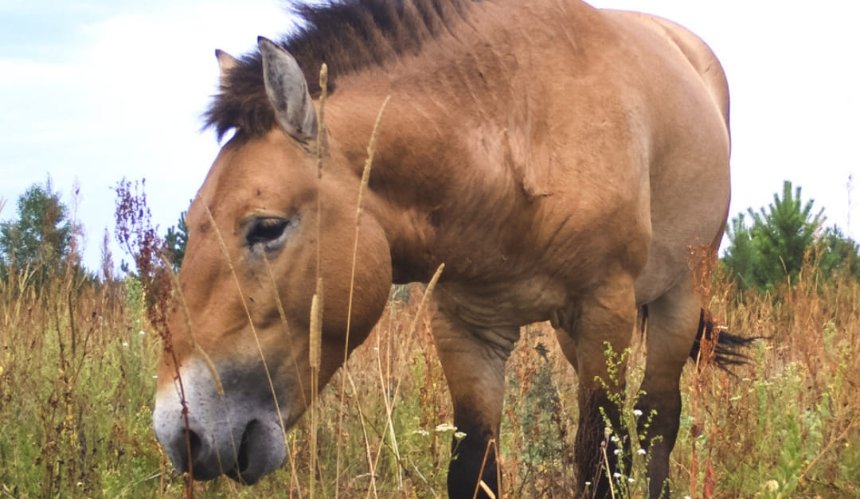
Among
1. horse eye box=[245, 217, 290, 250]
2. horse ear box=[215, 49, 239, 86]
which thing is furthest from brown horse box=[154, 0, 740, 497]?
horse ear box=[215, 49, 239, 86]

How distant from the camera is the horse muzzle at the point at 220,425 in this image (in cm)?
248

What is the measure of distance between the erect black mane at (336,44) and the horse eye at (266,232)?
31 cm

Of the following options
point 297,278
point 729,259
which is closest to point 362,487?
point 297,278

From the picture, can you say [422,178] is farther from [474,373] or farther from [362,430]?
[474,373]

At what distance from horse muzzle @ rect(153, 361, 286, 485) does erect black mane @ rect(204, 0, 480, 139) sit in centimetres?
78

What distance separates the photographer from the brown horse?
2650mm

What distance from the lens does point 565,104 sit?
343 centimetres

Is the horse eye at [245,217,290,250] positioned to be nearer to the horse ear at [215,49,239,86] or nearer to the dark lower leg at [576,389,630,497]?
the horse ear at [215,49,239,86]

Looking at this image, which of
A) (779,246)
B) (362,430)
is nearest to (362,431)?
(362,430)

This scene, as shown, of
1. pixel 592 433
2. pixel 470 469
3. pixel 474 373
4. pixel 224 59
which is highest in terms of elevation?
pixel 224 59

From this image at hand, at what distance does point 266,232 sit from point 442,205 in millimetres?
696

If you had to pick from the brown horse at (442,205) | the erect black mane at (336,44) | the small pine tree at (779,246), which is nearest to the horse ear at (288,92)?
the brown horse at (442,205)

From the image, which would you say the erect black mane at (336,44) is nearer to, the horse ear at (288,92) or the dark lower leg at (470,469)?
the horse ear at (288,92)

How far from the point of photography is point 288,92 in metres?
2.70
